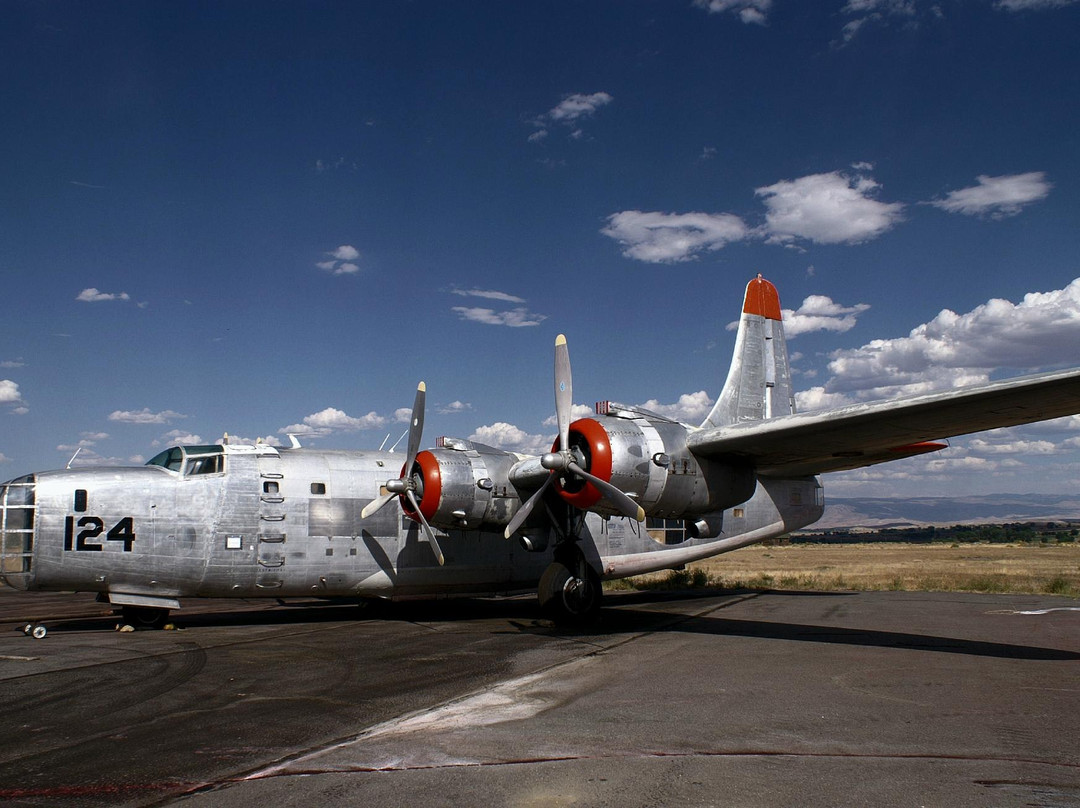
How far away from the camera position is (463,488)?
1628 centimetres

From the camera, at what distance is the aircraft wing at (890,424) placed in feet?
37.7

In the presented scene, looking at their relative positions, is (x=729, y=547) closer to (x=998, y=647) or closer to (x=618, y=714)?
(x=998, y=647)

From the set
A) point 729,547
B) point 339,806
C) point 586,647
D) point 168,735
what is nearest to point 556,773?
point 339,806

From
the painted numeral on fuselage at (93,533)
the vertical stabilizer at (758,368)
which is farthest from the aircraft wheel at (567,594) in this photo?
the painted numeral on fuselage at (93,533)

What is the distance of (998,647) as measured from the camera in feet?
42.7

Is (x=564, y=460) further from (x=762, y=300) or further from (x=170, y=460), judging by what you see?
(x=762, y=300)

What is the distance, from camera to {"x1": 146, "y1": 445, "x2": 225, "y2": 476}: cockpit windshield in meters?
15.6

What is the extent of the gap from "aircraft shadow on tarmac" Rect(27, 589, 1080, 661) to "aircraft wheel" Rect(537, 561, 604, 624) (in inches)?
14.3

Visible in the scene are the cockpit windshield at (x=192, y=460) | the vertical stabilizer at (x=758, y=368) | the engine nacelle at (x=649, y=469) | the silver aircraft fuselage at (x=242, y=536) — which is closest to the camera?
the engine nacelle at (x=649, y=469)

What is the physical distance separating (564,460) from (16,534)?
32.7 ft

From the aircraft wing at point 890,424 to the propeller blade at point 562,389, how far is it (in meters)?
2.39

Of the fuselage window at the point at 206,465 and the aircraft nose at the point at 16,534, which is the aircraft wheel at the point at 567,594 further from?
the aircraft nose at the point at 16,534

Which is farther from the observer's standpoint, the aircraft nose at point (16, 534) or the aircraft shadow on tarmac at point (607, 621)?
the aircraft nose at point (16, 534)

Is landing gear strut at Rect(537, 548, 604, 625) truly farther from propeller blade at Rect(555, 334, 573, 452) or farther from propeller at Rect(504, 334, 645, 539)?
propeller blade at Rect(555, 334, 573, 452)
